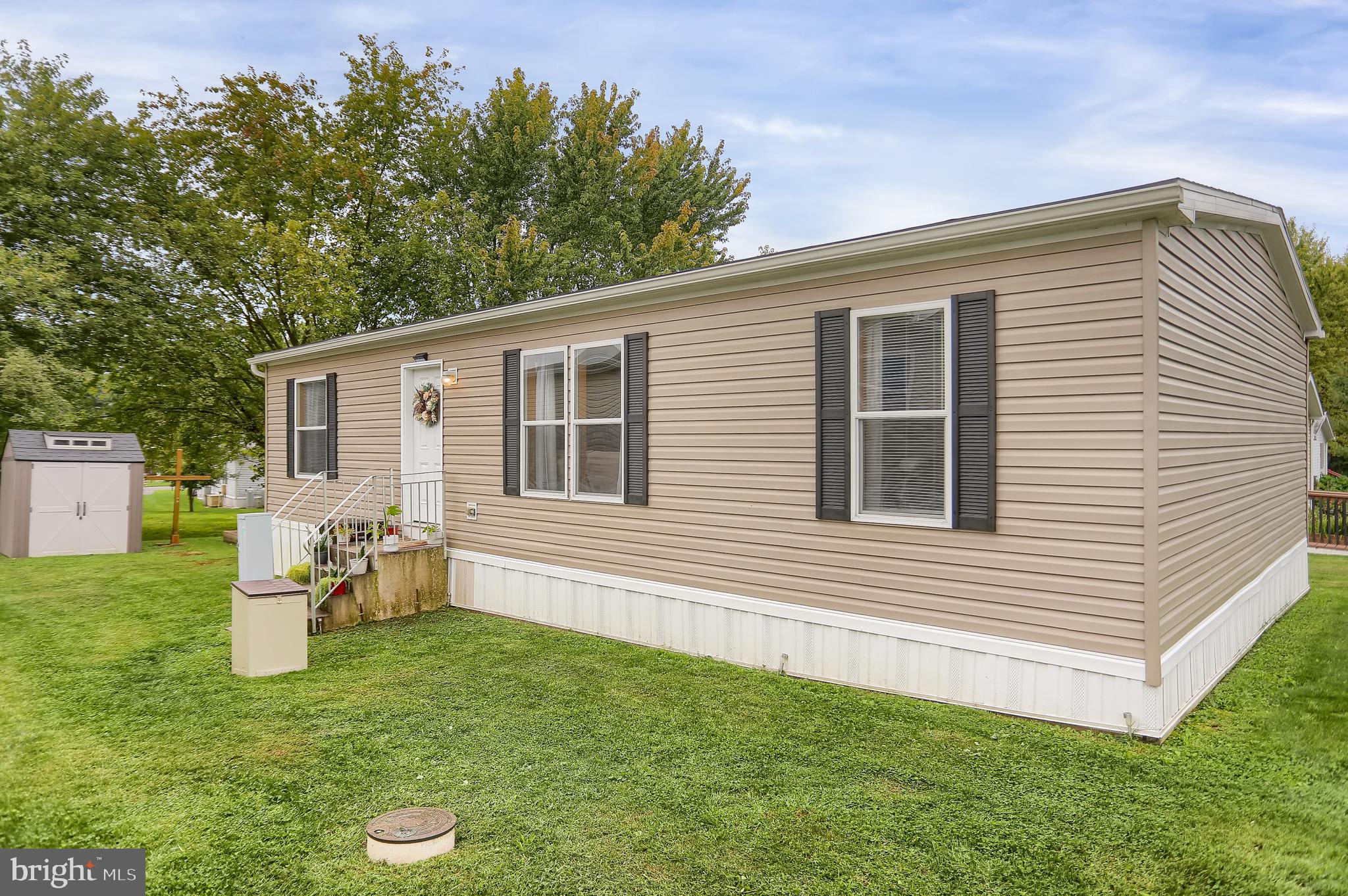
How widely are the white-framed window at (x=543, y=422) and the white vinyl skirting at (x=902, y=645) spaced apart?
0.83 meters

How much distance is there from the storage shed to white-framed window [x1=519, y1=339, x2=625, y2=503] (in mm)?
9210

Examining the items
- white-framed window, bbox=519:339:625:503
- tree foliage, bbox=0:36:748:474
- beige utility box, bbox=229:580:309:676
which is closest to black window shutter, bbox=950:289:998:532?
white-framed window, bbox=519:339:625:503

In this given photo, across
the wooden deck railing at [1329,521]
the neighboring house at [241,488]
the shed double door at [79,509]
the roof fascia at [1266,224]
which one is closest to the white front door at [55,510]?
the shed double door at [79,509]

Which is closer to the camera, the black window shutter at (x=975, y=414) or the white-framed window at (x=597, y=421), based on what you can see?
the black window shutter at (x=975, y=414)

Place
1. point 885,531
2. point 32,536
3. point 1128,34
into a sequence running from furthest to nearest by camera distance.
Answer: point 32,536 < point 1128,34 < point 885,531

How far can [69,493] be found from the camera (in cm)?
1174

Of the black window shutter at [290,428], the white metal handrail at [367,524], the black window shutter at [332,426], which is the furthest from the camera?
the black window shutter at [290,428]

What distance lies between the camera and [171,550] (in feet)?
42.2

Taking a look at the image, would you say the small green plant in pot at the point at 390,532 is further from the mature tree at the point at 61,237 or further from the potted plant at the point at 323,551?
the mature tree at the point at 61,237

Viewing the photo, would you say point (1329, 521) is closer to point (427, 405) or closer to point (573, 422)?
point (573, 422)

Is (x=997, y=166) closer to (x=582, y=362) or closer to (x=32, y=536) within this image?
(x=582, y=362)

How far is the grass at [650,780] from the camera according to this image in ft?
9.23

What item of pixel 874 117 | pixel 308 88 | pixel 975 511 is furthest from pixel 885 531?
pixel 308 88

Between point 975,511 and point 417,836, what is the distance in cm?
349
